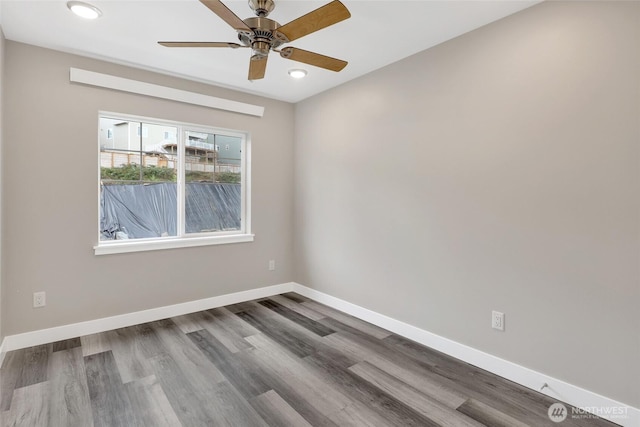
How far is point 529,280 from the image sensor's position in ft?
6.88

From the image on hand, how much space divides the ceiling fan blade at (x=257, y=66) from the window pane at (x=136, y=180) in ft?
4.89


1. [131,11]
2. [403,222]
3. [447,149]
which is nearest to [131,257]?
[131,11]

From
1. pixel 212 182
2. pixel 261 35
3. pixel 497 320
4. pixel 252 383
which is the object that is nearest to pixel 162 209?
pixel 212 182

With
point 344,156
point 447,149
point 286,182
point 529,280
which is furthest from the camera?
point 286,182

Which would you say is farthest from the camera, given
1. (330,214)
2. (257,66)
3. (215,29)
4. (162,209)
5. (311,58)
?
(330,214)

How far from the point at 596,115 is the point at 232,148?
3.30 meters

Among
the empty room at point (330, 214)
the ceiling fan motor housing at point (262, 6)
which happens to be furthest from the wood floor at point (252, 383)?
the ceiling fan motor housing at point (262, 6)

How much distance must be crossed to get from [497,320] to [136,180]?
3385 millimetres

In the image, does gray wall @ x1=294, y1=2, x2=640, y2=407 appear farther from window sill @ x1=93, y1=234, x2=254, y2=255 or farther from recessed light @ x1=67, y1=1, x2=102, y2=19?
recessed light @ x1=67, y1=1, x2=102, y2=19

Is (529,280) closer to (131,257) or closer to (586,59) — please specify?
(586,59)

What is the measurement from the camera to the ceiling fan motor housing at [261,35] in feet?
5.84

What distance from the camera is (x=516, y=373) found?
2.15 meters

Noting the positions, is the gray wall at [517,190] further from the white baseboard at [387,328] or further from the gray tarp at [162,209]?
the gray tarp at [162,209]

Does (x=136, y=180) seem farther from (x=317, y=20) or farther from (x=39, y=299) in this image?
(x=317, y=20)
